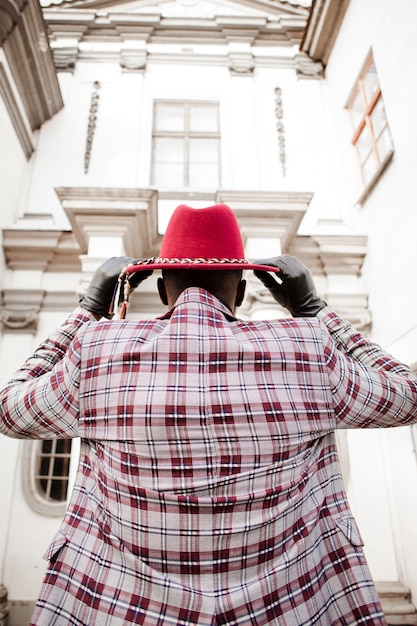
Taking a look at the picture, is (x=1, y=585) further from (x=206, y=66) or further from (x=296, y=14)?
(x=296, y=14)

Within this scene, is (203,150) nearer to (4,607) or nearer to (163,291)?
(163,291)

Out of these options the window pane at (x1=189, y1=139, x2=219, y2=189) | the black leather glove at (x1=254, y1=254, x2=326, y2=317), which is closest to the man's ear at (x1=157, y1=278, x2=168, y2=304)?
the black leather glove at (x1=254, y1=254, x2=326, y2=317)

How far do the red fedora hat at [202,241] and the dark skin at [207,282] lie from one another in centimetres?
4

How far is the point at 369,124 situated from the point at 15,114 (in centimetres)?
397

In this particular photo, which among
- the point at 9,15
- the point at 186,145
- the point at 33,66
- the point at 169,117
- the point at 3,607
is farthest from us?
the point at 169,117

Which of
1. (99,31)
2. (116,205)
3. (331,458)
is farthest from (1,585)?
(99,31)

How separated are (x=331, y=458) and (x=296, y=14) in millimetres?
7378

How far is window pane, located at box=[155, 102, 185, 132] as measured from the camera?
223 inches

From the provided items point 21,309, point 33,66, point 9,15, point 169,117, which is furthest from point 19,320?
point 169,117

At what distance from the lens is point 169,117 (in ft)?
18.8

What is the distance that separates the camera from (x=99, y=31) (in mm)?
6191

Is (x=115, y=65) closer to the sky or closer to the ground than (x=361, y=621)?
closer to the sky

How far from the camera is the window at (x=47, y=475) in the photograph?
3.66m

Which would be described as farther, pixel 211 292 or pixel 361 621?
pixel 211 292
